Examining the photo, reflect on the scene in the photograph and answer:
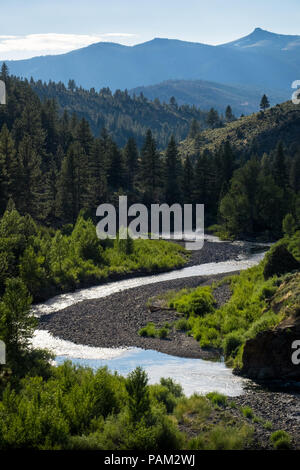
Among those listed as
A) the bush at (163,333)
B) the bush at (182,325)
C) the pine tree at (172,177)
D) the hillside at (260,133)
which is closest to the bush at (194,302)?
the bush at (182,325)

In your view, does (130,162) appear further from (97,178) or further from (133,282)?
(133,282)

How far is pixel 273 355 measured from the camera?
24203mm

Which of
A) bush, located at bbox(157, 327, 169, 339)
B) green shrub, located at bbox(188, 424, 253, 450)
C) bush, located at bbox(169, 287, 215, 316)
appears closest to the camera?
green shrub, located at bbox(188, 424, 253, 450)

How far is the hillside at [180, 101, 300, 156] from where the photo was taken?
13475 centimetres

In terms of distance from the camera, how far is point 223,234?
76312 millimetres

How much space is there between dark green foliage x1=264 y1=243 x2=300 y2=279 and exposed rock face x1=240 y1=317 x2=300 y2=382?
13.2m

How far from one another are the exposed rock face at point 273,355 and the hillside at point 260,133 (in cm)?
10821

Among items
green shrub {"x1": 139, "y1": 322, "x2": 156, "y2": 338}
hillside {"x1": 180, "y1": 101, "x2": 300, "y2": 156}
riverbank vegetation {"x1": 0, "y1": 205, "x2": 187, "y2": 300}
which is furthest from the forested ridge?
hillside {"x1": 180, "y1": 101, "x2": 300, "y2": 156}

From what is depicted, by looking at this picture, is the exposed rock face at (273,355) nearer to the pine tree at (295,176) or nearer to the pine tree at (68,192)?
the pine tree at (68,192)

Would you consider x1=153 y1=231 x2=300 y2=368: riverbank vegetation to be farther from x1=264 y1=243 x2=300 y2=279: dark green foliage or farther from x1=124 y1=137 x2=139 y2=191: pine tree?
x1=124 y1=137 x2=139 y2=191: pine tree

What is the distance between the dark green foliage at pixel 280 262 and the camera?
37.5 meters

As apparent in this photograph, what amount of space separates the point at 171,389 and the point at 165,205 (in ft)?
234

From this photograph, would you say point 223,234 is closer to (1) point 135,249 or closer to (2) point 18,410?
(1) point 135,249
